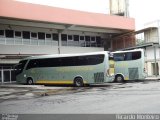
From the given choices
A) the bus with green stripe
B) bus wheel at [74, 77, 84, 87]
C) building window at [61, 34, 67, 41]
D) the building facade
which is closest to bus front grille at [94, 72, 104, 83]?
the bus with green stripe

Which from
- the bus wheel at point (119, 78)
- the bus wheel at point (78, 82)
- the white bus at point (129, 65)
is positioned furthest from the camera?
the bus wheel at point (119, 78)

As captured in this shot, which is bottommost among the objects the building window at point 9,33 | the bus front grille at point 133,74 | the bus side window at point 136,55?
the bus front grille at point 133,74

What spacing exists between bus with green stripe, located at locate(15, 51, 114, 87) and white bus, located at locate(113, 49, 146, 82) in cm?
283

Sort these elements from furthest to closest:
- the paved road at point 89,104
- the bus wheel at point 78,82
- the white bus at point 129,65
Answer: the white bus at point 129,65
the bus wheel at point 78,82
the paved road at point 89,104

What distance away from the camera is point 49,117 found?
931 cm

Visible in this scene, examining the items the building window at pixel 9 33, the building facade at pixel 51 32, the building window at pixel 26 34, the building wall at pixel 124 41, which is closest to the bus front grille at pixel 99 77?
the building facade at pixel 51 32

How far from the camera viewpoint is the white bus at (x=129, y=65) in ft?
90.3

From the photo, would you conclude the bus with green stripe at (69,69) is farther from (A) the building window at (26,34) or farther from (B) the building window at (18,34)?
(A) the building window at (26,34)

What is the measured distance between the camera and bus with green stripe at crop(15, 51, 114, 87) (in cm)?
2403

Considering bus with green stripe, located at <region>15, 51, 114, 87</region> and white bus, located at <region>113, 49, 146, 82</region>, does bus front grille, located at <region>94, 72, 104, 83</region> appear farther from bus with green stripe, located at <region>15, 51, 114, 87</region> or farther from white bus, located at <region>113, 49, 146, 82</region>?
white bus, located at <region>113, 49, 146, 82</region>

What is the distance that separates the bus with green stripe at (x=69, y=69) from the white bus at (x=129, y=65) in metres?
2.83

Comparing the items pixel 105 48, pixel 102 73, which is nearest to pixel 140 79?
pixel 102 73

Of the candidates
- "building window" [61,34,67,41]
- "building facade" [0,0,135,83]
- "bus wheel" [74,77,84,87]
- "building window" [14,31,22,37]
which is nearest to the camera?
"bus wheel" [74,77,84,87]

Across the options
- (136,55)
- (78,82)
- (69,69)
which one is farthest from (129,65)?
(69,69)
